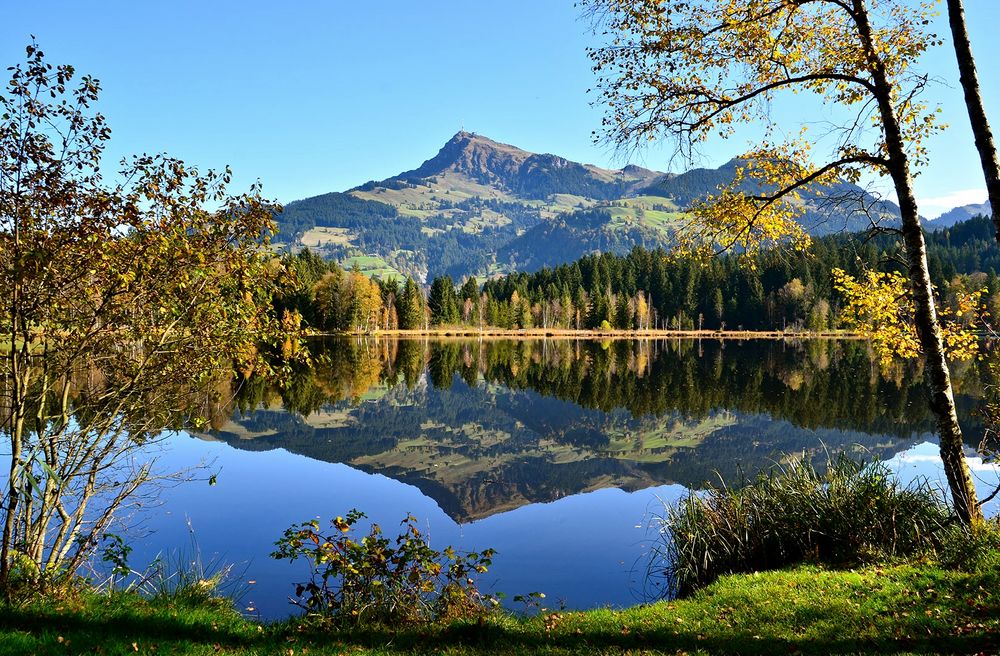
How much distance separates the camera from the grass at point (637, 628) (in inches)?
263

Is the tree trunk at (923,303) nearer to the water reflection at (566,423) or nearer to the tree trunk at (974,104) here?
the tree trunk at (974,104)

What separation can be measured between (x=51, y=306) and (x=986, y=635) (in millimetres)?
11486

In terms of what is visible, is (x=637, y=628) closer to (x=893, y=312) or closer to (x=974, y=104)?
(x=893, y=312)

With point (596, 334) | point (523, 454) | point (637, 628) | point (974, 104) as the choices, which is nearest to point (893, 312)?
point (974, 104)

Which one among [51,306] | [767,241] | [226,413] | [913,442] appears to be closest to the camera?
[51,306]

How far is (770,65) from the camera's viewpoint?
1040 cm

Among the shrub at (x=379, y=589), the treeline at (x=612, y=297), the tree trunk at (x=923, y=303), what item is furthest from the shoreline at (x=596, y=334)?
the tree trunk at (x=923, y=303)

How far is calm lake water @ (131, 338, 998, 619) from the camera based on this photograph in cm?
1371

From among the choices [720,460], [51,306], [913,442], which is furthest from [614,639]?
[913,442]

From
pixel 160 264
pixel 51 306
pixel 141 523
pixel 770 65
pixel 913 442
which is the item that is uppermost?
pixel 770 65

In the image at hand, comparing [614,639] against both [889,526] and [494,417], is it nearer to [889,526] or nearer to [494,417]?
[889,526]

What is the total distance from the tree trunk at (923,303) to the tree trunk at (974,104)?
5.66ft

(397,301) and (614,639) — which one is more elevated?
(397,301)

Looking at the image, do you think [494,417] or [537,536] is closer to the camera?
[537,536]
